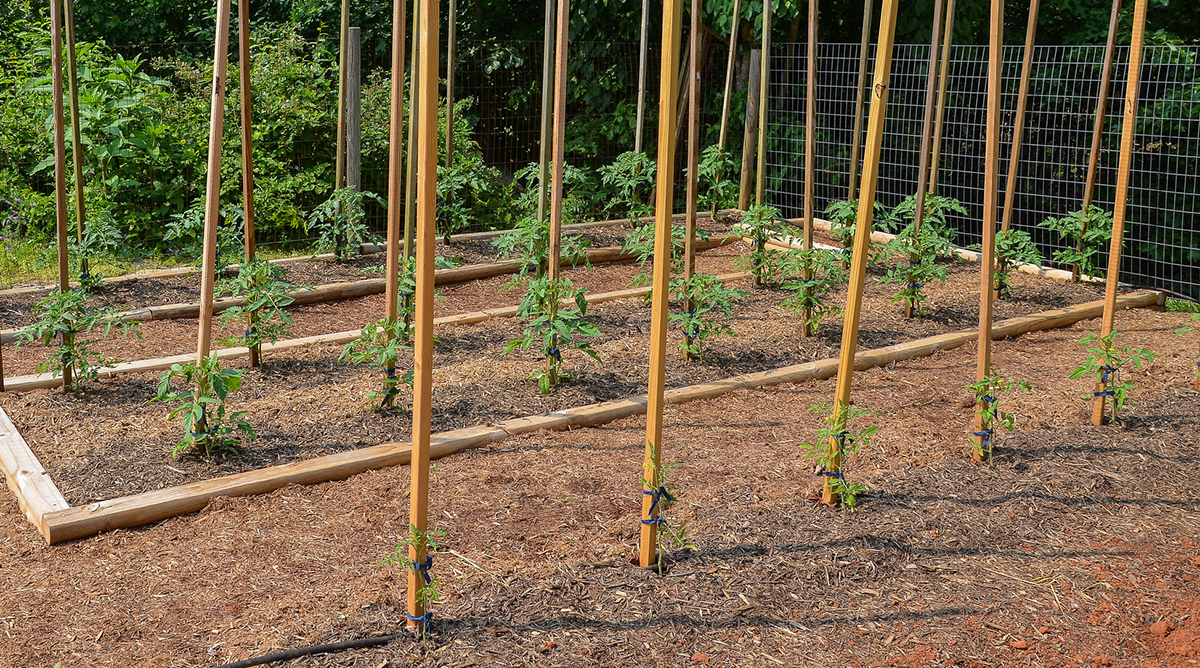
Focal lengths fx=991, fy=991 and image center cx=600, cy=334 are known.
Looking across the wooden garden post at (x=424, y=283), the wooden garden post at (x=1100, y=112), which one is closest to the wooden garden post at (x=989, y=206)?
the wooden garden post at (x=424, y=283)

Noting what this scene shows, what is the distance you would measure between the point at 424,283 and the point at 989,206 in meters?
2.48

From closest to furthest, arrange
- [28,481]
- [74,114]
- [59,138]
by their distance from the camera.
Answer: [28,481]
[59,138]
[74,114]

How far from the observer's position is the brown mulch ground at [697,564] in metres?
3.06

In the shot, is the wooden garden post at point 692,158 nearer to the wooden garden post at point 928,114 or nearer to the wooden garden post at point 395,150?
the wooden garden post at point 395,150

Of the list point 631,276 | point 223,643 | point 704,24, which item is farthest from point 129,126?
point 223,643

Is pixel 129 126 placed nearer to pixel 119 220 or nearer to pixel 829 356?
pixel 119 220

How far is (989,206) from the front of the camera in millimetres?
4062

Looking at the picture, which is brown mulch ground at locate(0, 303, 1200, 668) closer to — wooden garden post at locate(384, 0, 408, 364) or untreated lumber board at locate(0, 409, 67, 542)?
untreated lumber board at locate(0, 409, 67, 542)

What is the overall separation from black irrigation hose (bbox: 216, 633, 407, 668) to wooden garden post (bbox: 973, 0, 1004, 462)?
2.66 meters

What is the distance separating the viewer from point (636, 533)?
374cm

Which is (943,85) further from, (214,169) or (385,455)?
(214,169)

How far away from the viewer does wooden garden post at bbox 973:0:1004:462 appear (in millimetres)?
3953

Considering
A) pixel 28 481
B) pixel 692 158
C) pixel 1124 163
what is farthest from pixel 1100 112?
pixel 28 481

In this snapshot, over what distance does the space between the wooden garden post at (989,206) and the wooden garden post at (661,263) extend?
156cm
